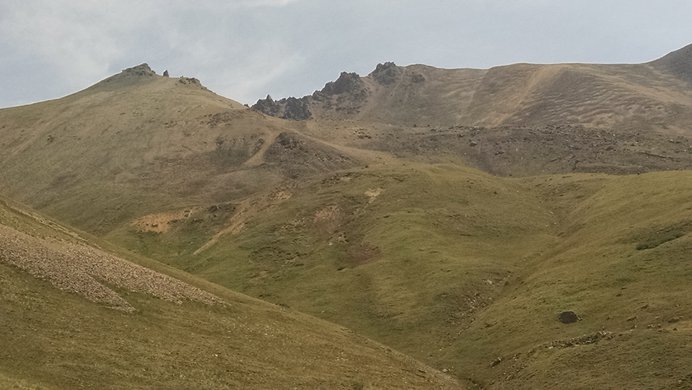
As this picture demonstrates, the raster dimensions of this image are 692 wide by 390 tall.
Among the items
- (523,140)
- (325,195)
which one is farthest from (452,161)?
(325,195)

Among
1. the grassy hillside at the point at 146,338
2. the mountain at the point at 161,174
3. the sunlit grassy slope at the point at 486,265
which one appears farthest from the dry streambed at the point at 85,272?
the mountain at the point at 161,174

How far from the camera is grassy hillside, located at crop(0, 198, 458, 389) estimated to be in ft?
126

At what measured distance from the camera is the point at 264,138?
19388 cm

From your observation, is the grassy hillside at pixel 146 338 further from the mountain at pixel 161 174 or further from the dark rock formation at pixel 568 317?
the mountain at pixel 161 174

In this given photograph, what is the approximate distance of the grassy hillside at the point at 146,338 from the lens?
3838 centimetres

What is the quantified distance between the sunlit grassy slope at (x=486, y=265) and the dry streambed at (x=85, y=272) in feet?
83.7

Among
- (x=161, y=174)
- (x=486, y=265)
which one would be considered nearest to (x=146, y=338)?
(x=486, y=265)

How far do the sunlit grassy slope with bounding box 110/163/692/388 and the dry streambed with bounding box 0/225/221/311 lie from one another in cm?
2551

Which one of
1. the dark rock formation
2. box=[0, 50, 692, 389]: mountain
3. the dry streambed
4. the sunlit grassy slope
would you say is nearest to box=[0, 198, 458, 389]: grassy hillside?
the dry streambed

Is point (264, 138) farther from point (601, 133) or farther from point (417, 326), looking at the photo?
point (417, 326)

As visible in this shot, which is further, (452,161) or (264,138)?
(264,138)

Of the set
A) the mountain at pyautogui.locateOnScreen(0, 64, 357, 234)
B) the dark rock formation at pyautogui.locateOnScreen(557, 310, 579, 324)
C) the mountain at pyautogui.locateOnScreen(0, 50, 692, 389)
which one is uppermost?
the mountain at pyautogui.locateOnScreen(0, 64, 357, 234)

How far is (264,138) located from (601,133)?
105 meters

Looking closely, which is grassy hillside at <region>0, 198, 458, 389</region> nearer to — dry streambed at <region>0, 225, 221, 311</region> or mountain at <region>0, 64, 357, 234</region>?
dry streambed at <region>0, 225, 221, 311</region>
